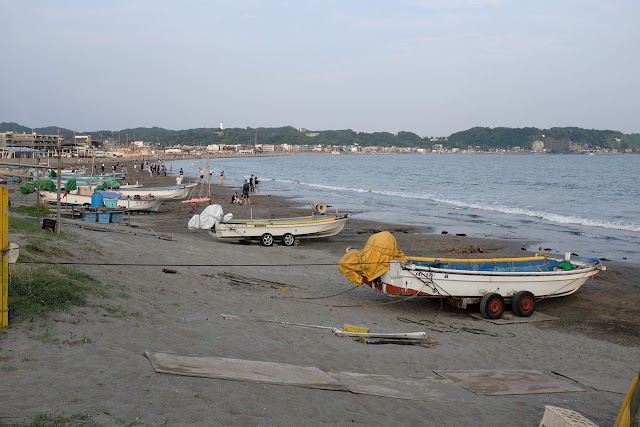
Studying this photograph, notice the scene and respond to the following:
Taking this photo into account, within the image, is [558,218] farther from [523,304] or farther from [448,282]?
[448,282]

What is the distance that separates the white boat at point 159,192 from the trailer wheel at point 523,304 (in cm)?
2709

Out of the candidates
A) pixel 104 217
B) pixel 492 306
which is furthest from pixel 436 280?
pixel 104 217

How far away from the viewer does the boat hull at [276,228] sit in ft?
74.8

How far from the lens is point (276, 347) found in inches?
358

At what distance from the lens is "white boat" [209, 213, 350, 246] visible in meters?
22.8

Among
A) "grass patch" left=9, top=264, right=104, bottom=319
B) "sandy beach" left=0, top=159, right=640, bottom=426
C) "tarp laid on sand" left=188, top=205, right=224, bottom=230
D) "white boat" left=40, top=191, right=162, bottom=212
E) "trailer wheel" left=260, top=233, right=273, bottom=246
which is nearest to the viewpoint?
"sandy beach" left=0, top=159, right=640, bottom=426

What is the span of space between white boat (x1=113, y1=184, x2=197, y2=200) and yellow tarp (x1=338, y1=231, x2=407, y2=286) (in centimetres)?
2529

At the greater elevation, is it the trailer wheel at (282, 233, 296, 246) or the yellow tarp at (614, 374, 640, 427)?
the yellow tarp at (614, 374, 640, 427)

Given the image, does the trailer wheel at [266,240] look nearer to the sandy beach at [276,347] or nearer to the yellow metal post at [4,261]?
the sandy beach at [276,347]

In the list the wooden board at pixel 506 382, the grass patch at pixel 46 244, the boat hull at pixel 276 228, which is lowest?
the wooden board at pixel 506 382

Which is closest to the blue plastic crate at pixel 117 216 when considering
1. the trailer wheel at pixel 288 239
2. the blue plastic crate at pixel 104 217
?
the blue plastic crate at pixel 104 217

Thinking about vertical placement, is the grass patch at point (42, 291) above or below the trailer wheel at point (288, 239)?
above

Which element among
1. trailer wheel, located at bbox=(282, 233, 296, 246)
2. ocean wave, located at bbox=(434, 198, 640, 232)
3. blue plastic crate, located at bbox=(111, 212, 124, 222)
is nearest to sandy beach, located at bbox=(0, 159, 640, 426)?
trailer wheel, located at bbox=(282, 233, 296, 246)

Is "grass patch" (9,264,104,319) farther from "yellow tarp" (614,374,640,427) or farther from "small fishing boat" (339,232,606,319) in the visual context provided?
"yellow tarp" (614,374,640,427)
